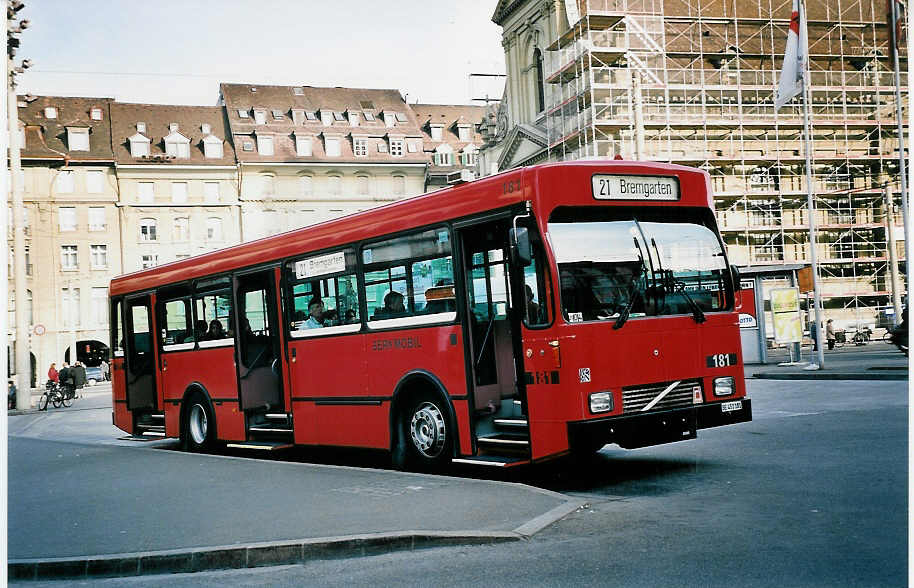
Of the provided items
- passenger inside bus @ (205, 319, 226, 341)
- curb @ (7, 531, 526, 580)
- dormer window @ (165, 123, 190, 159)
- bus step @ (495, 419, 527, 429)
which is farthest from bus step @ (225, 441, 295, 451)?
dormer window @ (165, 123, 190, 159)

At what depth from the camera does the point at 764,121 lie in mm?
49906

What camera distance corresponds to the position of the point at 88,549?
27.8 ft

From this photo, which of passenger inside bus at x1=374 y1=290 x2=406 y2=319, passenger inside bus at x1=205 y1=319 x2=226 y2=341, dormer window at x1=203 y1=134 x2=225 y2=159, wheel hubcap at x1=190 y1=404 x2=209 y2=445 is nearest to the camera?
→ passenger inside bus at x1=374 y1=290 x2=406 y2=319

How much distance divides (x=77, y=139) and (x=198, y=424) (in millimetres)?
61528

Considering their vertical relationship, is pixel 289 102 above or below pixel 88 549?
above

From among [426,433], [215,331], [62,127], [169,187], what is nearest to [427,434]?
[426,433]

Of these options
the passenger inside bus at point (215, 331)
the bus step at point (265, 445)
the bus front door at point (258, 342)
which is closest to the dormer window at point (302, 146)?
the passenger inside bus at point (215, 331)

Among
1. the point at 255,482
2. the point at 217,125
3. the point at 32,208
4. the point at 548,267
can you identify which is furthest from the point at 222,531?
the point at 217,125

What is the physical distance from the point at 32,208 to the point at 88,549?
67.8 metres

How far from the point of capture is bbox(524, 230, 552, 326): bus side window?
34.4ft

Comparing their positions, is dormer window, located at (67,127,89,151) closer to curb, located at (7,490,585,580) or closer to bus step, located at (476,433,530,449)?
bus step, located at (476,433,530,449)

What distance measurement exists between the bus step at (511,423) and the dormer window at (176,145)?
225 ft

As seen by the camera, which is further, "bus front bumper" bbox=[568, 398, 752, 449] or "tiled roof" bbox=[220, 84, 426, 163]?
"tiled roof" bbox=[220, 84, 426, 163]

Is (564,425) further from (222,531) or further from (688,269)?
(222,531)
